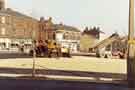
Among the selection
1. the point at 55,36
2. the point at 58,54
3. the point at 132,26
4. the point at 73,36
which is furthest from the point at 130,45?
the point at 73,36

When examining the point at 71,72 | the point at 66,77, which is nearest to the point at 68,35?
the point at 71,72

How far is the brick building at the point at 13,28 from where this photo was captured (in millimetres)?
125938

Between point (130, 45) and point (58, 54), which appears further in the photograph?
point (58, 54)

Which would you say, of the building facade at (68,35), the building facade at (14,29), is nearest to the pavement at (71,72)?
the building facade at (14,29)

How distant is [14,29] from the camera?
128 meters

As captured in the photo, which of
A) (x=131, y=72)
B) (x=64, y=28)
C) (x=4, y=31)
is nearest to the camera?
(x=131, y=72)

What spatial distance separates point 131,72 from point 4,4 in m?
114

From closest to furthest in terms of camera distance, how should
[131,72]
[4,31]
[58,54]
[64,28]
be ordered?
[131,72] < [58,54] < [4,31] < [64,28]

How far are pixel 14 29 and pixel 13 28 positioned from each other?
41cm

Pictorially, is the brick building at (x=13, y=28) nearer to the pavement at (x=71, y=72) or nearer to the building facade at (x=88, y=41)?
the building facade at (x=88, y=41)

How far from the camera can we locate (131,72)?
66.0 ft

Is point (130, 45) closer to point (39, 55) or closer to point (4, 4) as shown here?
point (39, 55)

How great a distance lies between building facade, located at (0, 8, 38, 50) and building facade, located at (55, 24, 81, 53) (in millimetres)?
22120

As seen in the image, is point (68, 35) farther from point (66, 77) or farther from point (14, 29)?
point (66, 77)
